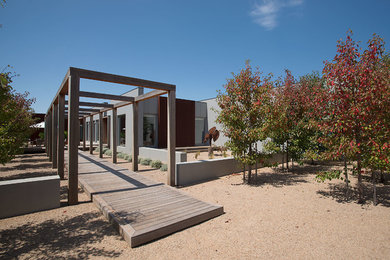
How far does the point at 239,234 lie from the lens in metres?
3.47

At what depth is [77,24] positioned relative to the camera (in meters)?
6.68

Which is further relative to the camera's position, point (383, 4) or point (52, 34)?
point (383, 4)

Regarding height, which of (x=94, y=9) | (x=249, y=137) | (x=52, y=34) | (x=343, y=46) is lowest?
(x=249, y=137)

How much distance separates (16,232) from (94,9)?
266 inches

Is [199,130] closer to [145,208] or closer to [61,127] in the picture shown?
[61,127]

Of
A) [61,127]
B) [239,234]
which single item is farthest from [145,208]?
[61,127]

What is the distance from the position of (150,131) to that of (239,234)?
12.7m

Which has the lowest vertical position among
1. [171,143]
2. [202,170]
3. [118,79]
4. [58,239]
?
[58,239]

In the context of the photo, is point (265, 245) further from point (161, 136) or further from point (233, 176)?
point (161, 136)

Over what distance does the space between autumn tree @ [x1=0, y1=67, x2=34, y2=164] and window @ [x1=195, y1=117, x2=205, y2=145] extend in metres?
12.7

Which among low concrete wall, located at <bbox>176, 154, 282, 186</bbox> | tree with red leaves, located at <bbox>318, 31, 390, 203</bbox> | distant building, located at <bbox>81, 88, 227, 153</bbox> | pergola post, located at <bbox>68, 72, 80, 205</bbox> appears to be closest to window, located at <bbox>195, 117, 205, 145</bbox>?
distant building, located at <bbox>81, 88, 227, 153</bbox>

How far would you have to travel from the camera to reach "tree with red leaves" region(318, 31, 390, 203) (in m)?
4.48

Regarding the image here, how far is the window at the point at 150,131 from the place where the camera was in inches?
591

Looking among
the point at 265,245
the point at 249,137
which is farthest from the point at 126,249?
the point at 249,137
